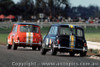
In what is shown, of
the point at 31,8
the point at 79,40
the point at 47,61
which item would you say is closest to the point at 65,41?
the point at 79,40

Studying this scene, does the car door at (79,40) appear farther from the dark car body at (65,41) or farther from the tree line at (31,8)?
the tree line at (31,8)

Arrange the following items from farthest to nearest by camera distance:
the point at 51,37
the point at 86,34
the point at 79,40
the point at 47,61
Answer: the point at 86,34 < the point at 51,37 < the point at 79,40 < the point at 47,61

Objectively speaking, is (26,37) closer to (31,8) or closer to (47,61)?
(47,61)

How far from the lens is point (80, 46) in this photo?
18.3 m

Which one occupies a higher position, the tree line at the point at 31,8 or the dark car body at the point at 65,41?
the tree line at the point at 31,8

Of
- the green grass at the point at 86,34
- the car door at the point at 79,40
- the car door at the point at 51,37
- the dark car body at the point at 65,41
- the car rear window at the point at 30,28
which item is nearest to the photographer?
the dark car body at the point at 65,41

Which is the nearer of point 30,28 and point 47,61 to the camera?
point 47,61

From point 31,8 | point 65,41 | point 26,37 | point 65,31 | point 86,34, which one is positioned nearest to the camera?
point 65,41

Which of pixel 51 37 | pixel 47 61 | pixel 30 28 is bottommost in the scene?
pixel 47 61

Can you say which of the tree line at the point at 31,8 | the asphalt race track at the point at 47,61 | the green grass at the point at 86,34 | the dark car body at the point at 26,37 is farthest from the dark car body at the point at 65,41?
the tree line at the point at 31,8

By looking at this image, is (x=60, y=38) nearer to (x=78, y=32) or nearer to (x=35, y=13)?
(x=78, y=32)

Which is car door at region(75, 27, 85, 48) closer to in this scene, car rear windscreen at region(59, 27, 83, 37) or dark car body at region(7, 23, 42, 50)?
car rear windscreen at region(59, 27, 83, 37)

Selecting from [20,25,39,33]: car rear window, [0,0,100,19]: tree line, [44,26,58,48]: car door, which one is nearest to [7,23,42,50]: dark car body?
[20,25,39,33]: car rear window

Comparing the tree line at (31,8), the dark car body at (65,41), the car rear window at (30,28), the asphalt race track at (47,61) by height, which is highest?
the tree line at (31,8)
